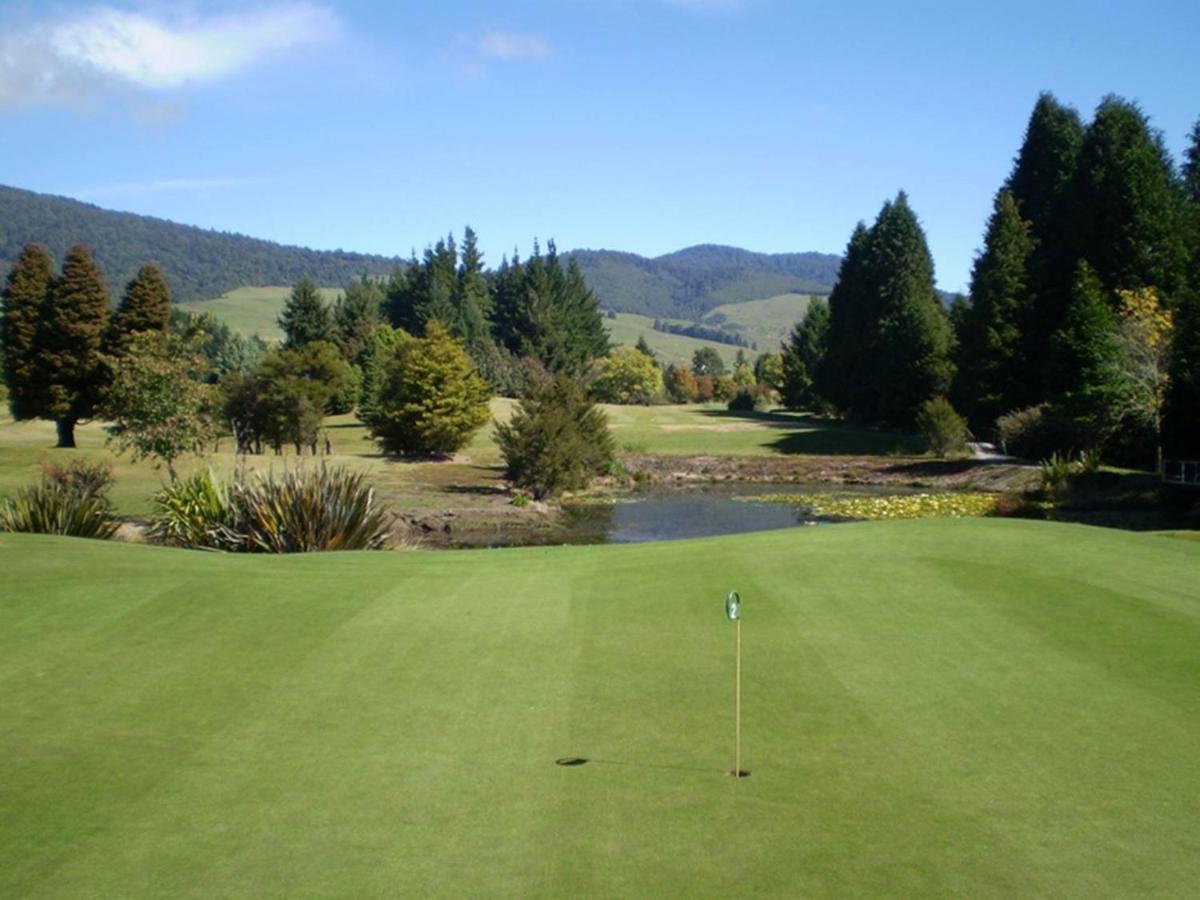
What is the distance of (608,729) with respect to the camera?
7.62 meters

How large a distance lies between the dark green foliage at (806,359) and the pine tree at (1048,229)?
31446 mm

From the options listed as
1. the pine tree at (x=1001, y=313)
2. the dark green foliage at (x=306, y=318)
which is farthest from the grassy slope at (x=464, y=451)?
the dark green foliage at (x=306, y=318)

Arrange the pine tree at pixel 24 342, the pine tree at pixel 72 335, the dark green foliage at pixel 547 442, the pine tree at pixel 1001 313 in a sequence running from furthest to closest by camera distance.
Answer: the pine tree at pixel 1001 313 < the pine tree at pixel 24 342 < the pine tree at pixel 72 335 < the dark green foliage at pixel 547 442

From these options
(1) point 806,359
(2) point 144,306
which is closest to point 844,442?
(1) point 806,359

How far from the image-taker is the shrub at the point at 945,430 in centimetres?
5844

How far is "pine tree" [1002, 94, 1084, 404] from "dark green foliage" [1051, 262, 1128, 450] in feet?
11.5

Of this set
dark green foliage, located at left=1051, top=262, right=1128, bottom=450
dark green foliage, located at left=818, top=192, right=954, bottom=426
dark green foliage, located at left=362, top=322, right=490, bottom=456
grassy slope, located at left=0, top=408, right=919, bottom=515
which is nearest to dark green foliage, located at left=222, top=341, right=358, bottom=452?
grassy slope, located at left=0, top=408, right=919, bottom=515

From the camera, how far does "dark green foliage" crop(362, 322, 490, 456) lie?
61.9 meters

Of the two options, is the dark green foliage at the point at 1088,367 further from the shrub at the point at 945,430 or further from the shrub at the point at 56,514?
the shrub at the point at 56,514

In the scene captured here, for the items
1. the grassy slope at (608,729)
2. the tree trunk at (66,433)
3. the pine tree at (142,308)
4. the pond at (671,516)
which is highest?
the pine tree at (142,308)

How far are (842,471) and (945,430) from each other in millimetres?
5569

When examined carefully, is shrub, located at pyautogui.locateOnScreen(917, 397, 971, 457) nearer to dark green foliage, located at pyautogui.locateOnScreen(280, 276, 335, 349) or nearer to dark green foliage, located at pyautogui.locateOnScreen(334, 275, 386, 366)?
dark green foliage, located at pyautogui.locateOnScreen(334, 275, 386, 366)

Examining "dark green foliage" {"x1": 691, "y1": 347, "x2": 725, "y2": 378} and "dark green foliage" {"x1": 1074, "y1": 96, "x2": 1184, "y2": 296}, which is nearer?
"dark green foliage" {"x1": 1074, "y1": 96, "x2": 1184, "y2": 296}

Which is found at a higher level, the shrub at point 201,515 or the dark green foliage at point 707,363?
the dark green foliage at point 707,363
